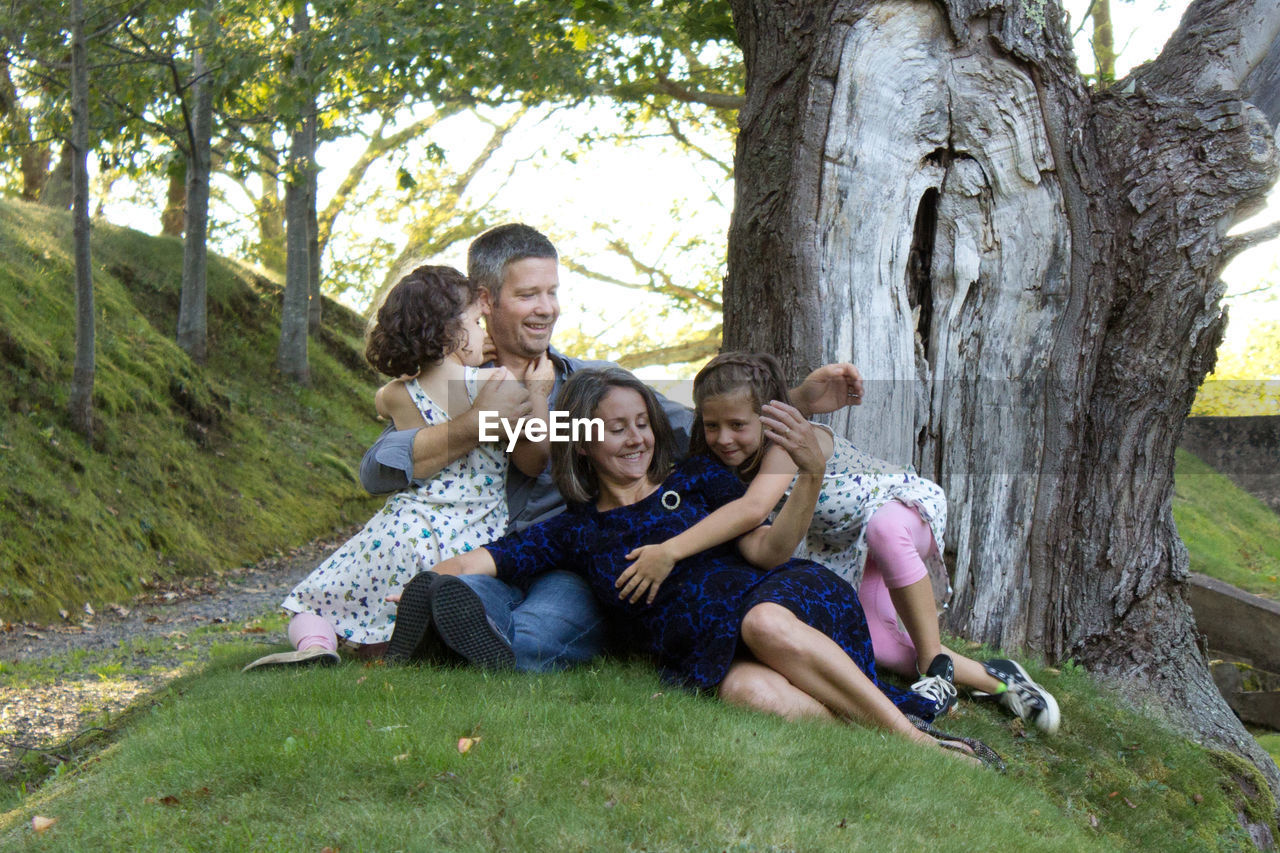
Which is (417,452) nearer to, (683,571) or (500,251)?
(500,251)

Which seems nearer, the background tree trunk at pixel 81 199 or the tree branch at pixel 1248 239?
the tree branch at pixel 1248 239

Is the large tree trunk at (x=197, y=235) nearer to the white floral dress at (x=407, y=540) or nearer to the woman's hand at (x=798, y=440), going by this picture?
the white floral dress at (x=407, y=540)

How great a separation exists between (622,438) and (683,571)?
0.55 metres

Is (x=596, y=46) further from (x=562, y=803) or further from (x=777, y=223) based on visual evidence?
(x=562, y=803)

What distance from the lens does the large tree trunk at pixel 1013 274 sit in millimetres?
5426

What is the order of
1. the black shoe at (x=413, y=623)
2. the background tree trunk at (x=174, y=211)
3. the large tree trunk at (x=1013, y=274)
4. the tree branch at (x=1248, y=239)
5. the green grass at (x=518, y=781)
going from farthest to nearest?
1. the background tree trunk at (x=174, y=211)
2. the tree branch at (x=1248, y=239)
3. the large tree trunk at (x=1013, y=274)
4. the black shoe at (x=413, y=623)
5. the green grass at (x=518, y=781)

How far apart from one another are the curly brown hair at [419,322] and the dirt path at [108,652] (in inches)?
74.5

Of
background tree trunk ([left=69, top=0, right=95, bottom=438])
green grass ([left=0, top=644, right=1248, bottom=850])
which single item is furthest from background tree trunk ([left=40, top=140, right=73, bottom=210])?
green grass ([left=0, top=644, right=1248, bottom=850])

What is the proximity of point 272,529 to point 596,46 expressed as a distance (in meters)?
6.24

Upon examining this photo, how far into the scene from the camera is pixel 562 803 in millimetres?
2969

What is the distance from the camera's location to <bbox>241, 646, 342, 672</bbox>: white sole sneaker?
4484 mm

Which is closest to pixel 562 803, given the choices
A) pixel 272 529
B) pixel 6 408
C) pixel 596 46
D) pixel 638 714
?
pixel 638 714

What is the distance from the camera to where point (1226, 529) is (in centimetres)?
1527

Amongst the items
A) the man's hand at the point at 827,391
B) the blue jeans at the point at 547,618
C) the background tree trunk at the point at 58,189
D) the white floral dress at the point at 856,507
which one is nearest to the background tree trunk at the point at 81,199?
the blue jeans at the point at 547,618
